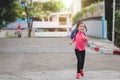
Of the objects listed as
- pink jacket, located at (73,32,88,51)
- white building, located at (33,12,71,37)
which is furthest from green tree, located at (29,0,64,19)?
pink jacket, located at (73,32,88,51)

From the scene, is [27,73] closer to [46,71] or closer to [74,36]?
[46,71]

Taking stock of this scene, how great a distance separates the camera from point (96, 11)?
29.1 metres

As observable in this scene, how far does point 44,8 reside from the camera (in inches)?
2731

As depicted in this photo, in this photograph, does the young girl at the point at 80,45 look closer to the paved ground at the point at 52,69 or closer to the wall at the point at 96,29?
the paved ground at the point at 52,69

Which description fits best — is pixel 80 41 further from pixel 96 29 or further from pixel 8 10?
pixel 8 10

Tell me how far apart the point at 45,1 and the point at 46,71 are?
192 ft

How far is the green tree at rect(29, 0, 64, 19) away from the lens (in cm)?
6376

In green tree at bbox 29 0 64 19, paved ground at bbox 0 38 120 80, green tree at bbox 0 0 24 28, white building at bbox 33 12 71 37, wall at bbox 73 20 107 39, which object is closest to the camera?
paved ground at bbox 0 38 120 80

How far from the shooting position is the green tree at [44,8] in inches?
2510

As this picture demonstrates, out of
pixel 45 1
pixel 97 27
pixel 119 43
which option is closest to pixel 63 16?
pixel 45 1

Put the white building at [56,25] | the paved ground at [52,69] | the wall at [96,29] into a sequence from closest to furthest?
the paved ground at [52,69], the wall at [96,29], the white building at [56,25]

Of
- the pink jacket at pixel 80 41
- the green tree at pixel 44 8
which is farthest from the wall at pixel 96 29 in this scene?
the green tree at pixel 44 8

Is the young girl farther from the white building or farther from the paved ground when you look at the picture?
the white building

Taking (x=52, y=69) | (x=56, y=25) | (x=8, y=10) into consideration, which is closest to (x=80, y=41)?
(x=52, y=69)
